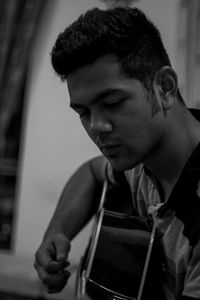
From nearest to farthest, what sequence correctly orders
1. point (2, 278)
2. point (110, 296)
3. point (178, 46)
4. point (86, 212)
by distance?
point (110, 296) → point (86, 212) → point (2, 278) → point (178, 46)

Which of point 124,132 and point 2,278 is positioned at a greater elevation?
point 124,132

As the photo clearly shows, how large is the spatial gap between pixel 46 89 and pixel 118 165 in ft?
3.78

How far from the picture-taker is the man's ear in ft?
2.72

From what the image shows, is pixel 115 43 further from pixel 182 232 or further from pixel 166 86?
pixel 182 232

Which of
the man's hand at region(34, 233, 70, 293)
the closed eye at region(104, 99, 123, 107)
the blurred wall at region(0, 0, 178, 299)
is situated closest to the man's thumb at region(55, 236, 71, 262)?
the man's hand at region(34, 233, 70, 293)

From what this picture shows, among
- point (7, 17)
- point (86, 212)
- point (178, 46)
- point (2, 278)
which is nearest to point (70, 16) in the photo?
point (7, 17)

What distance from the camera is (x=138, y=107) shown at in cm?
81

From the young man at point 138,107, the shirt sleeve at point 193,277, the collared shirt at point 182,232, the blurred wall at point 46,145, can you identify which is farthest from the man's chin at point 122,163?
the blurred wall at point 46,145

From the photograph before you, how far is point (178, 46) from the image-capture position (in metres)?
1.70

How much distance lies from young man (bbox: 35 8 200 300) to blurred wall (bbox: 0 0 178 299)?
981 mm

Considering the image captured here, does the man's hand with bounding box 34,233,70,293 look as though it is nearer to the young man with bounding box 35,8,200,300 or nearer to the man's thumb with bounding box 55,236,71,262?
the man's thumb with bounding box 55,236,71,262

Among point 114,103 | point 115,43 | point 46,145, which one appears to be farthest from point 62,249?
point 46,145

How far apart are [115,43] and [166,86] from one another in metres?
0.14

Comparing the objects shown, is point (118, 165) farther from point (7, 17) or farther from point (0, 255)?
point (7, 17)
